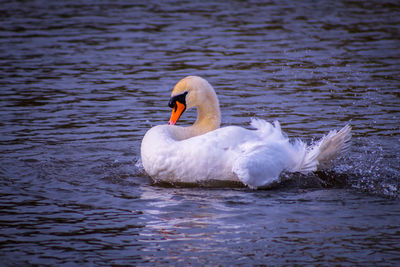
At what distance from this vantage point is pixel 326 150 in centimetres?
794

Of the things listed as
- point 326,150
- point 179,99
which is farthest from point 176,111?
point 326,150

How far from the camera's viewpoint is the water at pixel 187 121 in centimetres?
603

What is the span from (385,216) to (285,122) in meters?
4.12

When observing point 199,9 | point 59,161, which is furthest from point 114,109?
point 199,9

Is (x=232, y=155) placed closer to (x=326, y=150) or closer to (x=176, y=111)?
(x=326, y=150)

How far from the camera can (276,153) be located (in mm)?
7676

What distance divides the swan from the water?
186 mm

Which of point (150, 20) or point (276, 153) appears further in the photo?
point (150, 20)

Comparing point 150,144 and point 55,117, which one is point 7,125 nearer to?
point 55,117

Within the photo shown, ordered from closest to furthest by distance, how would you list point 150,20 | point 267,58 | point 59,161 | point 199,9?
point 59,161 → point 267,58 → point 150,20 → point 199,9

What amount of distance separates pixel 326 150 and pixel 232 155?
1.21 m

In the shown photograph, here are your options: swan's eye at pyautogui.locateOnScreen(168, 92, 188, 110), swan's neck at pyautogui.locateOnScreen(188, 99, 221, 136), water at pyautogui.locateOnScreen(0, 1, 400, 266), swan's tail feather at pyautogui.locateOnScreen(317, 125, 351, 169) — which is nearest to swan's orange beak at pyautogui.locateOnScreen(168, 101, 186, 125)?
swan's eye at pyautogui.locateOnScreen(168, 92, 188, 110)

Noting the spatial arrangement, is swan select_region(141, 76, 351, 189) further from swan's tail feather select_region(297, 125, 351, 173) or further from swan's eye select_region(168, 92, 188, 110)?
swan's eye select_region(168, 92, 188, 110)

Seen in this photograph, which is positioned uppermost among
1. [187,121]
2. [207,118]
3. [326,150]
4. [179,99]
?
[179,99]
